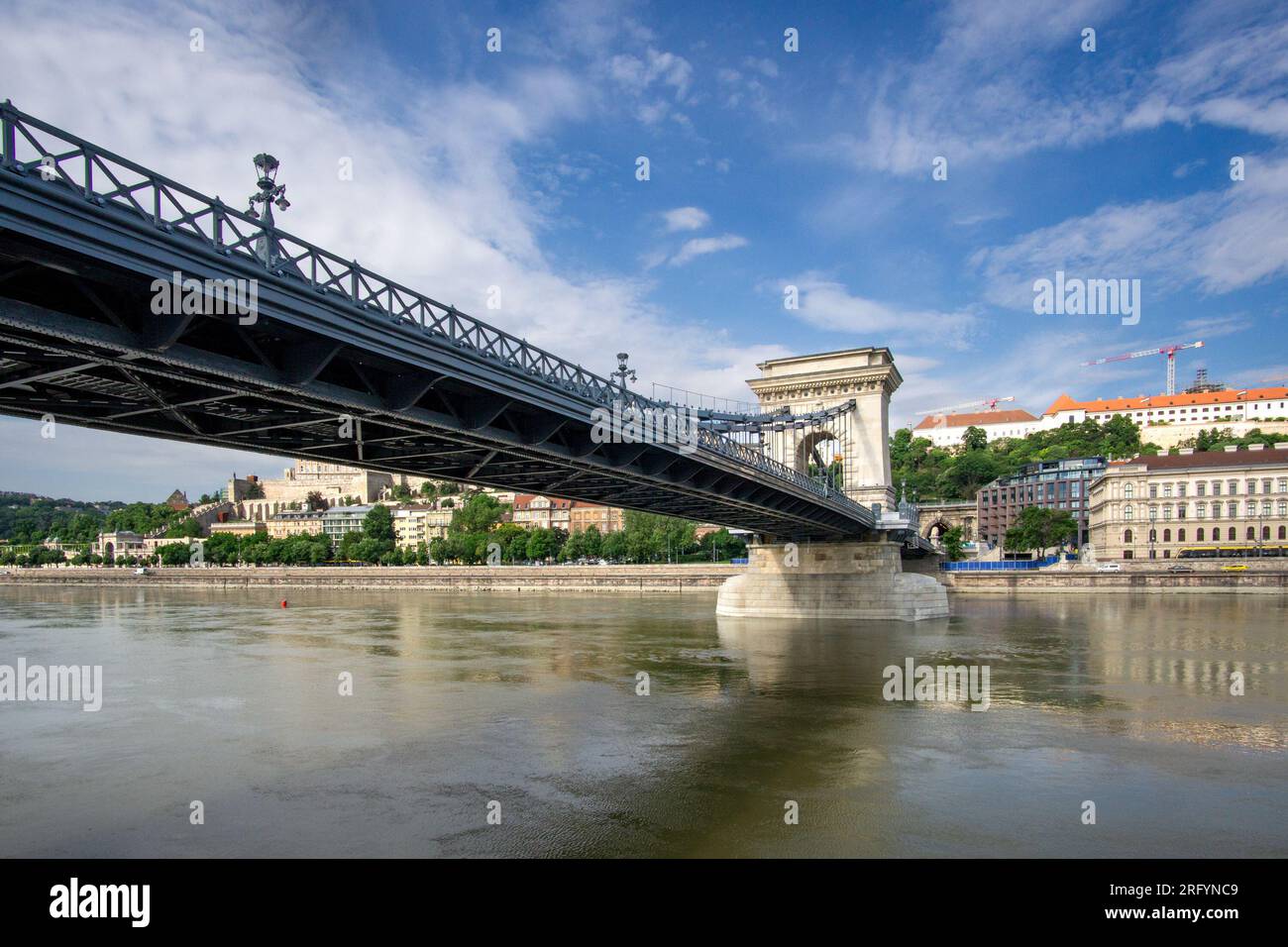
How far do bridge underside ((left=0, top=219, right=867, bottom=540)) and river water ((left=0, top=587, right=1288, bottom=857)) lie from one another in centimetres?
545

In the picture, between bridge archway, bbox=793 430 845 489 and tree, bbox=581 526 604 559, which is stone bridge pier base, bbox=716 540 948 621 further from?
tree, bbox=581 526 604 559

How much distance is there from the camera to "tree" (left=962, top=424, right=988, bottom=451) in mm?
135125

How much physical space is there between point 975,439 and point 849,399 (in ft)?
332

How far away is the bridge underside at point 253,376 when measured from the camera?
26.7ft

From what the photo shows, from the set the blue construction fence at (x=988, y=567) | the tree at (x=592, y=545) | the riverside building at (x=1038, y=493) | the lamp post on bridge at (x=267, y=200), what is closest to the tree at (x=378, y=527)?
the tree at (x=592, y=545)

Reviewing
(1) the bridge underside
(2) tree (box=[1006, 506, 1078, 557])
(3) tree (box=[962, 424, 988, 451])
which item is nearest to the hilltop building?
(3) tree (box=[962, 424, 988, 451])

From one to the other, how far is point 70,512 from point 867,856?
225439mm

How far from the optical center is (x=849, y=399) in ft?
145

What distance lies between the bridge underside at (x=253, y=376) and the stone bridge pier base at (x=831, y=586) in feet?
68.9

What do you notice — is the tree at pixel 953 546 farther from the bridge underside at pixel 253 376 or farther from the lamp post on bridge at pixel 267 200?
the lamp post on bridge at pixel 267 200

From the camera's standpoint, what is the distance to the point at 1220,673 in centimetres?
2208
